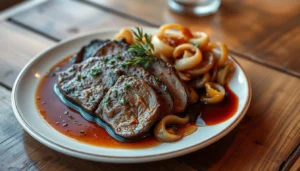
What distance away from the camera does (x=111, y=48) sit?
7.14 ft

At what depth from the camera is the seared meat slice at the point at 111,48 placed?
2.17 metres

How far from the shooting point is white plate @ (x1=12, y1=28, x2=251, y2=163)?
159 cm

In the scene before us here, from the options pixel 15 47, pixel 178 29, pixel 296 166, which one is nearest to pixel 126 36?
pixel 178 29

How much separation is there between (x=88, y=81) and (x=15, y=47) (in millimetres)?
832

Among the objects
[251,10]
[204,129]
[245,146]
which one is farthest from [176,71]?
[251,10]

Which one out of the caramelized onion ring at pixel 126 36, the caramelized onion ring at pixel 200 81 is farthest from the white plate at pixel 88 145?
the caramelized onion ring at pixel 126 36

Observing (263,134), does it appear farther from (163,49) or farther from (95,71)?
(95,71)

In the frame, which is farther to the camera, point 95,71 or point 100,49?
point 100,49

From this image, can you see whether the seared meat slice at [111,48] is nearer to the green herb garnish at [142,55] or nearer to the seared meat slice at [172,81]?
the green herb garnish at [142,55]

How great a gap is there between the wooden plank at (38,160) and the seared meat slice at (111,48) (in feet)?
1.91

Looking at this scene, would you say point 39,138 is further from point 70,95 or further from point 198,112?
point 198,112

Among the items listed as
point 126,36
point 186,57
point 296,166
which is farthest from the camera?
point 126,36

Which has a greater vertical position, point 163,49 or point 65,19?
point 163,49

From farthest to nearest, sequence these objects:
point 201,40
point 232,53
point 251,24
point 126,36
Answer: point 251,24 < point 232,53 < point 126,36 < point 201,40
